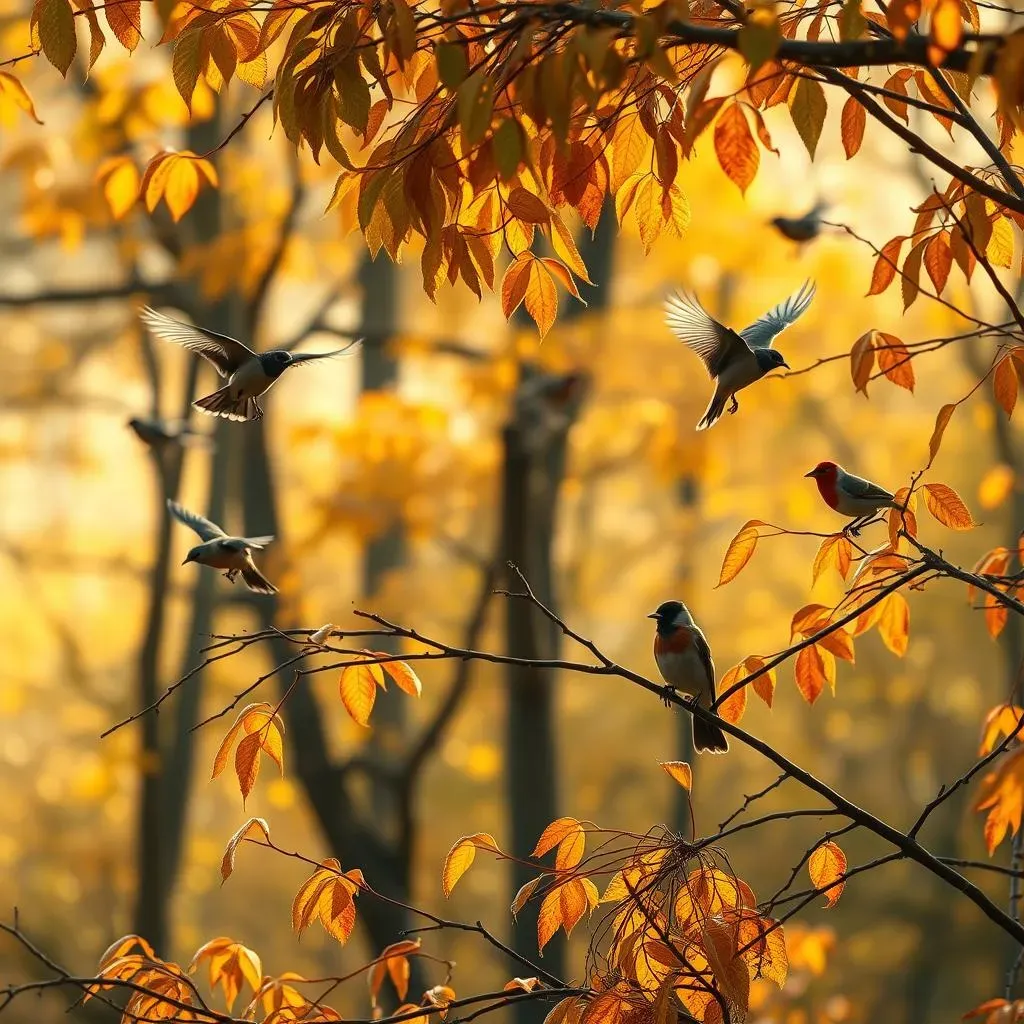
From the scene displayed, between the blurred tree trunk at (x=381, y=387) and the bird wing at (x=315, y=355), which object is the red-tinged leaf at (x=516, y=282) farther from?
the blurred tree trunk at (x=381, y=387)

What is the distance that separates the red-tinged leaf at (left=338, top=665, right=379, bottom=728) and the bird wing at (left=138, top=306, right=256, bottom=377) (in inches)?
30.3

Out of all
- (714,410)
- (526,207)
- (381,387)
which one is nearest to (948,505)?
(714,410)

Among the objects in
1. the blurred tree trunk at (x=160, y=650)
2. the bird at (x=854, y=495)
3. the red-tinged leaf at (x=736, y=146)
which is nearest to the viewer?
the red-tinged leaf at (x=736, y=146)

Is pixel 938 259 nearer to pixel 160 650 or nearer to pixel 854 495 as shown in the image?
pixel 854 495

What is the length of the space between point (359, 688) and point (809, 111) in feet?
3.45

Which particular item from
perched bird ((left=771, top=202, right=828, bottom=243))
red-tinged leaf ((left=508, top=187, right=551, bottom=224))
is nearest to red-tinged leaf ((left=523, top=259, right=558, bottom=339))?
red-tinged leaf ((left=508, top=187, right=551, bottom=224))

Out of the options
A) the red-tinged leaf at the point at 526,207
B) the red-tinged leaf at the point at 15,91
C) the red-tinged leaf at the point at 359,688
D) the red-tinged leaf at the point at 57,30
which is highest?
the red-tinged leaf at the point at 15,91

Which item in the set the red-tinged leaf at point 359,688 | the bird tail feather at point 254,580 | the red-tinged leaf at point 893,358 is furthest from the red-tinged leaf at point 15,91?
the red-tinged leaf at point 893,358

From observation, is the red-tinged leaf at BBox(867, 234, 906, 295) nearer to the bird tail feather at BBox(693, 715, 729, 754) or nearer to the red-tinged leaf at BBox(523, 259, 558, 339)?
the red-tinged leaf at BBox(523, 259, 558, 339)

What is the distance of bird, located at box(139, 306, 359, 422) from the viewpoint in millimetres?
2350

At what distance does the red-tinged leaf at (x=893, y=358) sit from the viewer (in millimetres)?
1761

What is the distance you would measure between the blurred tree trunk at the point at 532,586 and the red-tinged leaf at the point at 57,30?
358 cm

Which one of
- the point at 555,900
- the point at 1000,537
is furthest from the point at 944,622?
the point at 555,900

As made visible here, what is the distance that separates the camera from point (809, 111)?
5.10 ft
